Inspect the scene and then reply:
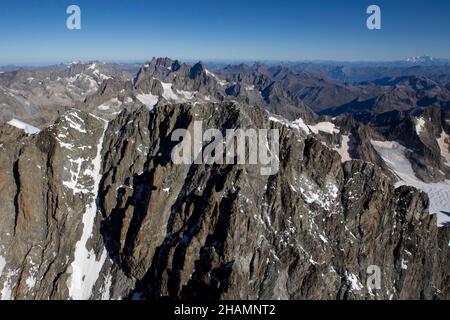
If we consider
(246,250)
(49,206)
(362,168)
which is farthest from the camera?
(362,168)

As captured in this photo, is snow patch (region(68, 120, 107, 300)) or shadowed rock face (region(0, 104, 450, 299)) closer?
shadowed rock face (region(0, 104, 450, 299))

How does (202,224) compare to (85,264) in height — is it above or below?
above

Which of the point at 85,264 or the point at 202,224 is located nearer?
the point at 202,224

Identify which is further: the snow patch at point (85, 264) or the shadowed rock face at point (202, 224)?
the snow patch at point (85, 264)
